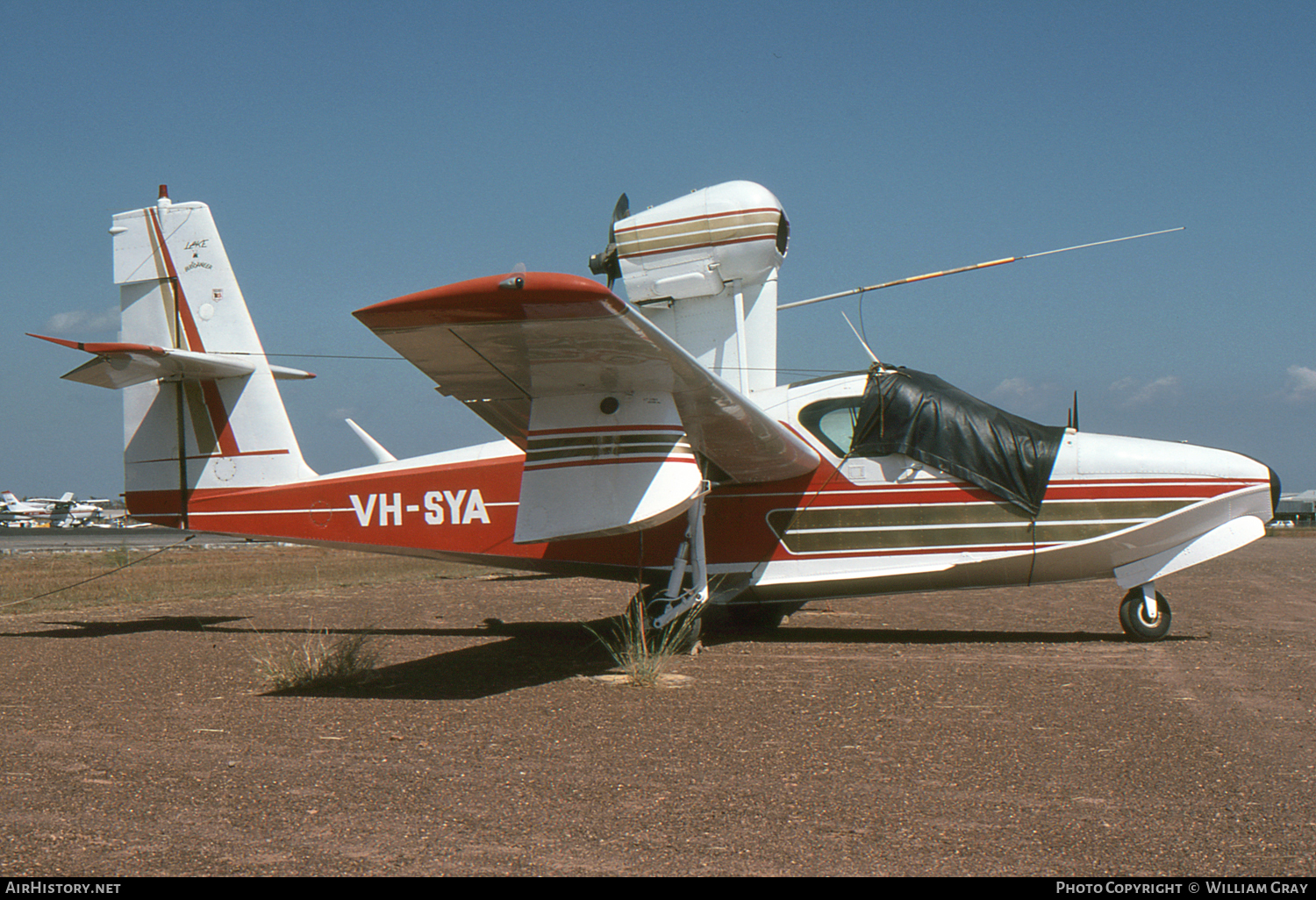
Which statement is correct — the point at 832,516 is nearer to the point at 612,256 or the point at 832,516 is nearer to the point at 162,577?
the point at 612,256

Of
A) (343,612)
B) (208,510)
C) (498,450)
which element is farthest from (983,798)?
(343,612)

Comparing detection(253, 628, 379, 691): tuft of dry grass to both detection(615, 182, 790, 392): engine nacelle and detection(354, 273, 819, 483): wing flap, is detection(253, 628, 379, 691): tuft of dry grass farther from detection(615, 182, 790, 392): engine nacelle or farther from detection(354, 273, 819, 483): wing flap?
detection(615, 182, 790, 392): engine nacelle

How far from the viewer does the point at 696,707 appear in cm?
583

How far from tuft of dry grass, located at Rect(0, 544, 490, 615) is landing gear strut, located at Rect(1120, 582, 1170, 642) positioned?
7.19 metres

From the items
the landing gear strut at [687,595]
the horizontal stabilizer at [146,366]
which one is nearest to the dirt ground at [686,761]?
the landing gear strut at [687,595]

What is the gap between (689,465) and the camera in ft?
22.0

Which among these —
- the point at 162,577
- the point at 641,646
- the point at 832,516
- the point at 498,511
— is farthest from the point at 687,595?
the point at 162,577

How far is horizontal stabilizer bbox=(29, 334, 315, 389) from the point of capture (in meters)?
8.01

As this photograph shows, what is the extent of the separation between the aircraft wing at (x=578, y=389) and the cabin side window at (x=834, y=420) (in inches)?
53.8

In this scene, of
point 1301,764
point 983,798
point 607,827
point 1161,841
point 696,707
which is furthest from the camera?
point 696,707

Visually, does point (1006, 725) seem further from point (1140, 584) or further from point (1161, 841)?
point (1140, 584)

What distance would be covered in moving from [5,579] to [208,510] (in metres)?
12.1

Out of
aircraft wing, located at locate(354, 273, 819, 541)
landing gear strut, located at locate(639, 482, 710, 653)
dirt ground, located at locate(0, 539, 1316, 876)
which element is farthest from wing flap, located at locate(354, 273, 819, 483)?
dirt ground, located at locate(0, 539, 1316, 876)

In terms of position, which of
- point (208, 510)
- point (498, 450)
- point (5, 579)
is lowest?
point (5, 579)
